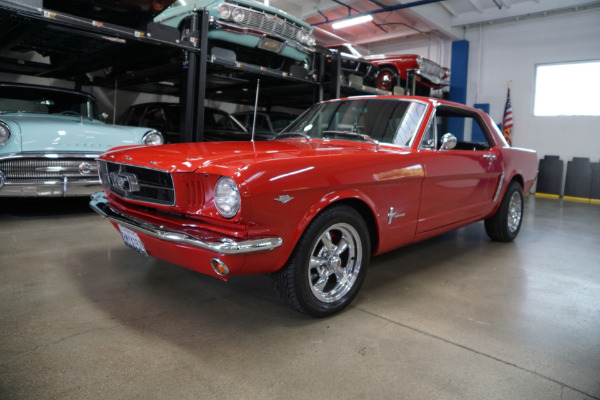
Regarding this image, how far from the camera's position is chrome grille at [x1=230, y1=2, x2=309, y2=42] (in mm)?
5254

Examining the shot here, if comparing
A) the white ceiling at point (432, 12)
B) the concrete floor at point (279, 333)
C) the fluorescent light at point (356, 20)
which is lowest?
the concrete floor at point (279, 333)

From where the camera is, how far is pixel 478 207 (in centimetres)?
363

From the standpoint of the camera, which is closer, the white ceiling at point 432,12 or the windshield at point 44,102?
the windshield at point 44,102

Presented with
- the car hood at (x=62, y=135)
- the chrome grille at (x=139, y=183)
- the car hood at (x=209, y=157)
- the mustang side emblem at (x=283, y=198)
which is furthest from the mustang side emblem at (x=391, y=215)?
the car hood at (x=62, y=135)

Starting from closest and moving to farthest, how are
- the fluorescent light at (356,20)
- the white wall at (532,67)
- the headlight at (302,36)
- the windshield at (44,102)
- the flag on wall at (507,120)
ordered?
1. the windshield at (44,102)
2. the headlight at (302,36)
3. the white wall at (532,67)
4. the fluorescent light at (356,20)
5. the flag on wall at (507,120)

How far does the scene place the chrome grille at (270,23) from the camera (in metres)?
5.25

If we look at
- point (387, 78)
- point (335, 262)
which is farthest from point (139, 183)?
point (387, 78)

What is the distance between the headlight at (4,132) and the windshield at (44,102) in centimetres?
120

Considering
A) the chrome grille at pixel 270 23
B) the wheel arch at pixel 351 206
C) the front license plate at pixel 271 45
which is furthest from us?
the front license plate at pixel 271 45

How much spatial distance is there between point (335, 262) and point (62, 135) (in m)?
3.44

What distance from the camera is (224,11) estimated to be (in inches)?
198

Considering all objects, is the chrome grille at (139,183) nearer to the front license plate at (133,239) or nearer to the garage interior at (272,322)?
the front license plate at (133,239)

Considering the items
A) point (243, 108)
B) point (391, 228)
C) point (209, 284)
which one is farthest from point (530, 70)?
point (209, 284)

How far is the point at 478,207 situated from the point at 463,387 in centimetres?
228
